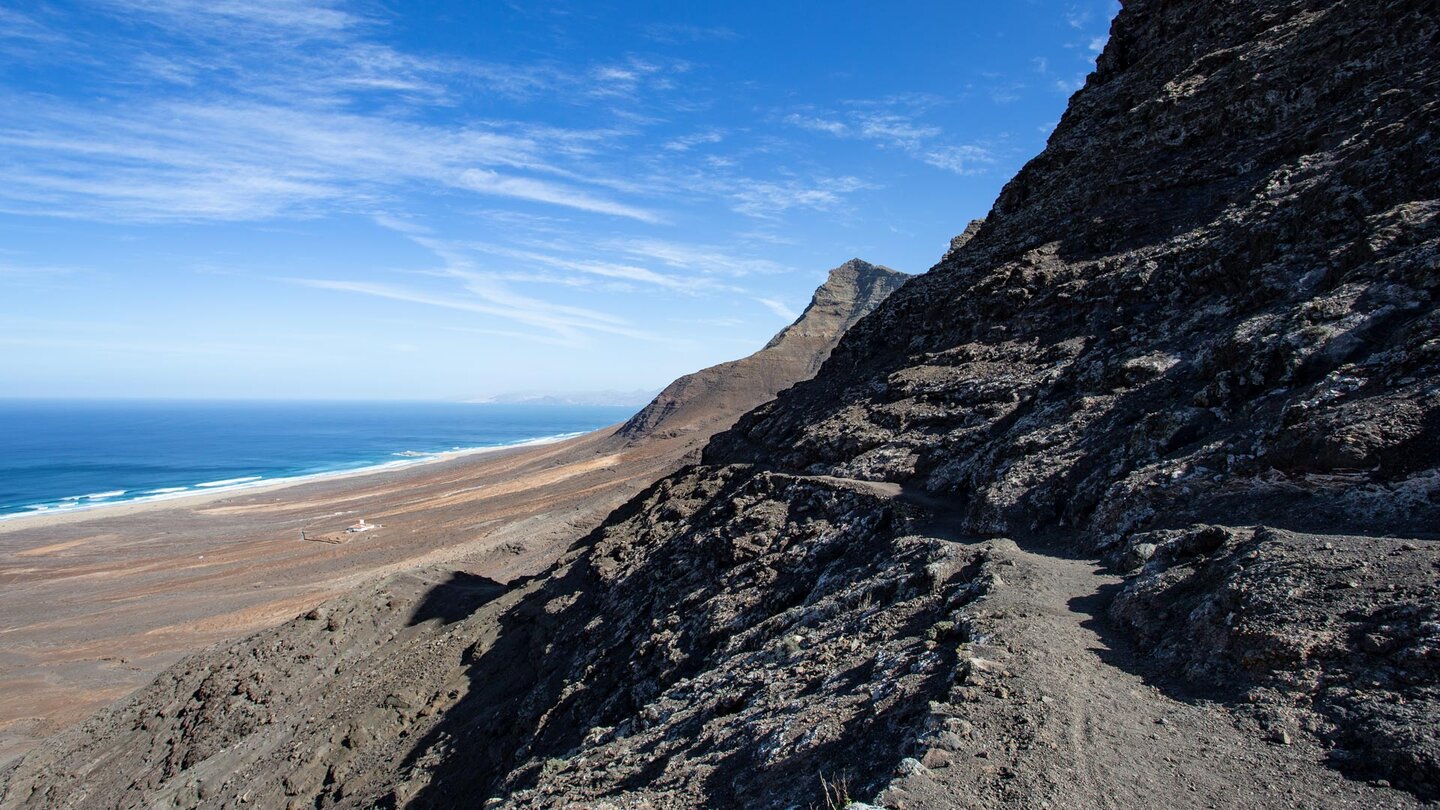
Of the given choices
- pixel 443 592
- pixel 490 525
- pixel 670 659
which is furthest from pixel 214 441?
pixel 670 659

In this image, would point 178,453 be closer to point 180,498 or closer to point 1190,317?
point 180,498

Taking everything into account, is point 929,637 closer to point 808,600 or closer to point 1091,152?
point 808,600

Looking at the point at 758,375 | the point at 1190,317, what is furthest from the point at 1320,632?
the point at 758,375

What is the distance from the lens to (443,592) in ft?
71.5

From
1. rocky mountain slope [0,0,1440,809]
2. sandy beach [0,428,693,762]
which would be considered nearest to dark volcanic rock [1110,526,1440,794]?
rocky mountain slope [0,0,1440,809]

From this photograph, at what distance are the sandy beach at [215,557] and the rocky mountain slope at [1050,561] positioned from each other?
10.7m

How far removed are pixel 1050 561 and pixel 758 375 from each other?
250 ft

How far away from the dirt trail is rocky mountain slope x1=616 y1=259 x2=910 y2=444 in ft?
216

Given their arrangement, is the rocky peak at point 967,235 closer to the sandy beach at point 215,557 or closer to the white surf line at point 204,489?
the sandy beach at point 215,557

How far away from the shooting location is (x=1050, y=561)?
959cm

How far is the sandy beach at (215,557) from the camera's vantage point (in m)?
27.6

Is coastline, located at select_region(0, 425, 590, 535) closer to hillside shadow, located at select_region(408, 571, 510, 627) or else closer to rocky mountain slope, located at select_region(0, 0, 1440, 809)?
rocky mountain slope, located at select_region(0, 0, 1440, 809)

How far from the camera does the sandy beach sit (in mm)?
27609

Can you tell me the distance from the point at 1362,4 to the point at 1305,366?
41.9 ft
